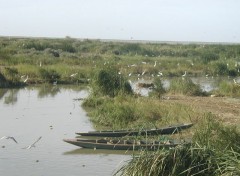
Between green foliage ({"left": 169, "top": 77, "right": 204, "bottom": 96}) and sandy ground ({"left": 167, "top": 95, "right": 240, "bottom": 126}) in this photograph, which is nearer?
sandy ground ({"left": 167, "top": 95, "right": 240, "bottom": 126})

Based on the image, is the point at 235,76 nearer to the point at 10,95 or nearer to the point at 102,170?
the point at 10,95

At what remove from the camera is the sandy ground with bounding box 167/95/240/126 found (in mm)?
16223

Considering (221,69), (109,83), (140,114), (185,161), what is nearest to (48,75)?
(109,83)

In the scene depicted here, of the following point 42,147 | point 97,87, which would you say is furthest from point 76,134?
point 97,87

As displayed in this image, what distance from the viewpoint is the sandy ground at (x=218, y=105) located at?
16.2 m

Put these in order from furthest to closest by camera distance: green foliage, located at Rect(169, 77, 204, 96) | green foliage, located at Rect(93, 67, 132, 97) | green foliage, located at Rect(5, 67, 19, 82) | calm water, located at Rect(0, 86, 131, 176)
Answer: green foliage, located at Rect(5, 67, 19, 82) → green foliage, located at Rect(169, 77, 204, 96) → green foliage, located at Rect(93, 67, 132, 97) → calm water, located at Rect(0, 86, 131, 176)

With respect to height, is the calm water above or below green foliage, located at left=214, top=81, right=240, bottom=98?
below

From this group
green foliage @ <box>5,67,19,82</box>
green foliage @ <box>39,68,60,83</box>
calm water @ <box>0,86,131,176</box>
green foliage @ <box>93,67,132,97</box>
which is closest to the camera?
calm water @ <box>0,86,131,176</box>

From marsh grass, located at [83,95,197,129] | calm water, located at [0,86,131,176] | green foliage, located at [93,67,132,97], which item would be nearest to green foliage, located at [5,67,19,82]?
calm water, located at [0,86,131,176]

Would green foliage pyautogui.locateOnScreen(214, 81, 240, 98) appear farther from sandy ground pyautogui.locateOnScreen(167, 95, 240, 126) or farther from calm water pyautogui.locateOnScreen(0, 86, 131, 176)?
calm water pyautogui.locateOnScreen(0, 86, 131, 176)

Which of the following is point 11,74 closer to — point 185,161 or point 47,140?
point 47,140

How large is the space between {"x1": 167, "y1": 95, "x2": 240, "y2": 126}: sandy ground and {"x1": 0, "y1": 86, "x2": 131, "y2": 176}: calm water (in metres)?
4.00

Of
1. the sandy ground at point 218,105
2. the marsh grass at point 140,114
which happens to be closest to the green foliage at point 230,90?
the sandy ground at point 218,105

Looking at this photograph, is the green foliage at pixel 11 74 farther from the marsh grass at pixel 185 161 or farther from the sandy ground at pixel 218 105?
the marsh grass at pixel 185 161
